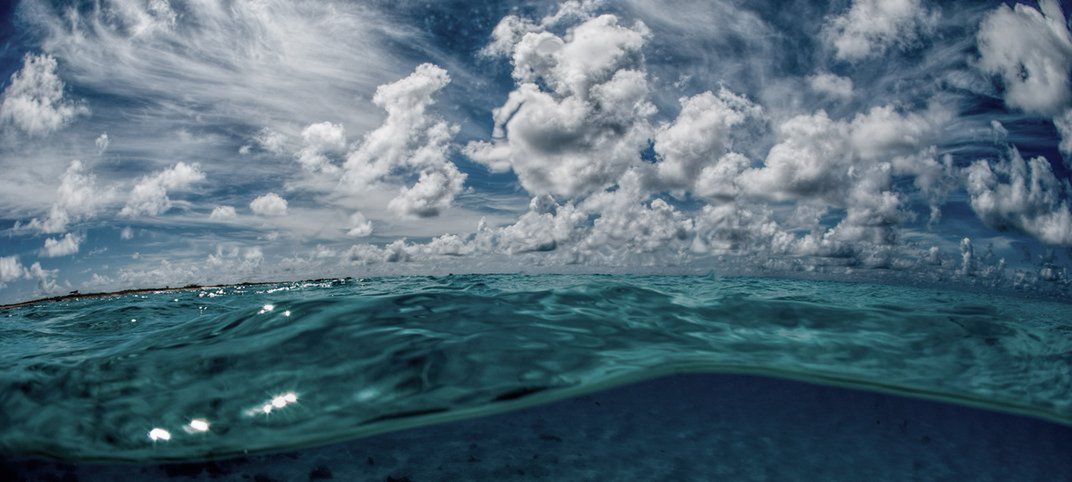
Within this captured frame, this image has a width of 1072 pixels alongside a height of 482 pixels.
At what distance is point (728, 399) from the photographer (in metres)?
8.19

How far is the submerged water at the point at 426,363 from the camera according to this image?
6.52 metres

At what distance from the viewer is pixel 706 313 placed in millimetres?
11141

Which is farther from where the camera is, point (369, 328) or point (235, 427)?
point (369, 328)

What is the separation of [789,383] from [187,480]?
417 inches

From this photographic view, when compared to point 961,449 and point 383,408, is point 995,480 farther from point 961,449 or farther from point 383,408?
point 383,408

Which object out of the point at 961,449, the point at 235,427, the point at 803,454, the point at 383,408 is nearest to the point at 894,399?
the point at 961,449

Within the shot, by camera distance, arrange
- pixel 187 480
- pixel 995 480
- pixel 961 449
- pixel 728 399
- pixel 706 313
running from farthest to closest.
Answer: pixel 706 313 → pixel 728 399 → pixel 961 449 → pixel 995 480 → pixel 187 480

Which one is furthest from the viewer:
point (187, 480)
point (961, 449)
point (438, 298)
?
point (438, 298)

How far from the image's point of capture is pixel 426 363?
759 centimetres

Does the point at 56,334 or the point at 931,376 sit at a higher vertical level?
the point at 931,376

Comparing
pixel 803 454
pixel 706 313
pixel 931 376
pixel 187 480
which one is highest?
pixel 706 313

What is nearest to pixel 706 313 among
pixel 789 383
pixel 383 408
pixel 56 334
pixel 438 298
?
pixel 789 383

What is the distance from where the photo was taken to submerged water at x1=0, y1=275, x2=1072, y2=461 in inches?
257

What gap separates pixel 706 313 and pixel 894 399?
4039 mm
